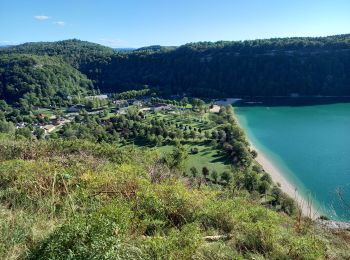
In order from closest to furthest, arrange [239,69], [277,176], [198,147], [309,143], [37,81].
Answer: [277,176], [198,147], [309,143], [37,81], [239,69]

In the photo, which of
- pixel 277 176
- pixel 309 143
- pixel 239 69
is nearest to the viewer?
pixel 277 176

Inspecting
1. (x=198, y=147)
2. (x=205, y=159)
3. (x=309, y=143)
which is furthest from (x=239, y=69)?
(x=205, y=159)

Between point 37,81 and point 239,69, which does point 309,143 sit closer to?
point 239,69

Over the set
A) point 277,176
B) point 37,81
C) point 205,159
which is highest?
point 37,81

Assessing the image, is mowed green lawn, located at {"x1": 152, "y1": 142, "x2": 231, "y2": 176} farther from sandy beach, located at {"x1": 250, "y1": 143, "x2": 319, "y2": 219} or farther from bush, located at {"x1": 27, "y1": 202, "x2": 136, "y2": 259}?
bush, located at {"x1": 27, "y1": 202, "x2": 136, "y2": 259}

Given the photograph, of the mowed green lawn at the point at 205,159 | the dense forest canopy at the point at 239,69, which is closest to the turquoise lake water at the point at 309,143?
the mowed green lawn at the point at 205,159

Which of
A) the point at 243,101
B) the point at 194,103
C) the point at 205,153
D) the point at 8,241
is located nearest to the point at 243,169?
the point at 205,153
